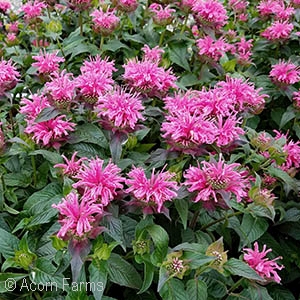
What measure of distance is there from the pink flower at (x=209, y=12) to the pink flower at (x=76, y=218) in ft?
3.13

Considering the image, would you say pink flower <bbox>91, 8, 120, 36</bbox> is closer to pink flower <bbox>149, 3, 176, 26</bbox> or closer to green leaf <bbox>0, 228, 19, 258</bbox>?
pink flower <bbox>149, 3, 176, 26</bbox>

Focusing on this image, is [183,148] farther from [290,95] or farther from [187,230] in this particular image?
[290,95]

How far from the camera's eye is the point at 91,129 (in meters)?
1.25

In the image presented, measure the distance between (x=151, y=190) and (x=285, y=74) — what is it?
0.87 m

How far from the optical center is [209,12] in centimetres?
165

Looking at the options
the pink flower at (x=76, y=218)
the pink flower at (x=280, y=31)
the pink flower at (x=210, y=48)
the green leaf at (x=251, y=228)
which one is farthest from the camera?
the pink flower at (x=280, y=31)

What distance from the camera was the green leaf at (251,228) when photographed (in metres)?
1.26

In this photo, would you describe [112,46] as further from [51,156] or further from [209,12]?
[51,156]

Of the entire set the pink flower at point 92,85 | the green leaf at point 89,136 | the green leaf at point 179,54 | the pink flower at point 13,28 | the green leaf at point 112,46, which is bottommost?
the pink flower at point 13,28

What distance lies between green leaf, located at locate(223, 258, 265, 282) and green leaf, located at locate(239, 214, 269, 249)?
205mm

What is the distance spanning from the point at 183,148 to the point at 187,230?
208 millimetres

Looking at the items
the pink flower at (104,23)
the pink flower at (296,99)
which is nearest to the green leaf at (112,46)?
the pink flower at (104,23)

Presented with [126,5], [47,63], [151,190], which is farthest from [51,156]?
[126,5]

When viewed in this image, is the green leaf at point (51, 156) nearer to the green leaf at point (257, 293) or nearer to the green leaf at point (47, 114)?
the green leaf at point (47, 114)
